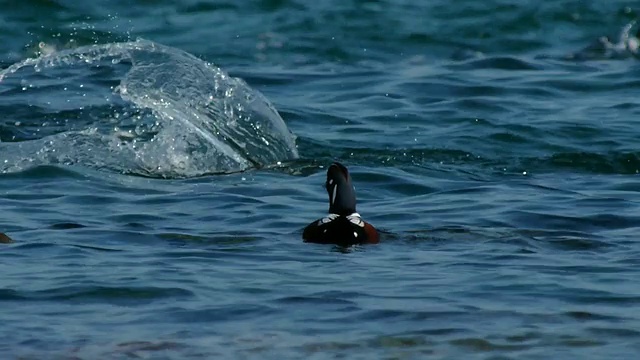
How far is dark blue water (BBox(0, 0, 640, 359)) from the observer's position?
820cm

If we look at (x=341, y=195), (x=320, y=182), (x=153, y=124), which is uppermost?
(x=341, y=195)

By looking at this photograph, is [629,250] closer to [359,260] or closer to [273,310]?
[359,260]

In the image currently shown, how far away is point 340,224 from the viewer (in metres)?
10.3

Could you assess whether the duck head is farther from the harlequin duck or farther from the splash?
the splash

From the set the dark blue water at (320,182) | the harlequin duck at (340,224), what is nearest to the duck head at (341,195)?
the harlequin duck at (340,224)

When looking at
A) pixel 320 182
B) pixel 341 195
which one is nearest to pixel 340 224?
pixel 341 195

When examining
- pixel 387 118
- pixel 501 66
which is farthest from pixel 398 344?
pixel 501 66

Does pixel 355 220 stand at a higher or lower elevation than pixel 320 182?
higher

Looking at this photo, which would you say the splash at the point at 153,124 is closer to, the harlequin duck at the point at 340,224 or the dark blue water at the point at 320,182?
the dark blue water at the point at 320,182

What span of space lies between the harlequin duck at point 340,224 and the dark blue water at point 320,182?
5.0 inches

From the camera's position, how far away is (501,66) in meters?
20.3

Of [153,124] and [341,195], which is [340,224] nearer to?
[341,195]

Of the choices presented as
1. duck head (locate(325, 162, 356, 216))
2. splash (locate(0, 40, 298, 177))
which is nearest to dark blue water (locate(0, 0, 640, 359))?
splash (locate(0, 40, 298, 177))

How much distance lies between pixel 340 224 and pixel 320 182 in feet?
9.84
